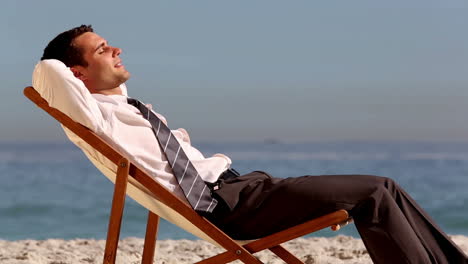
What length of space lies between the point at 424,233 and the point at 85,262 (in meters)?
2.93

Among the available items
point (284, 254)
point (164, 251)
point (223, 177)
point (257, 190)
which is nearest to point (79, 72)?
point (223, 177)

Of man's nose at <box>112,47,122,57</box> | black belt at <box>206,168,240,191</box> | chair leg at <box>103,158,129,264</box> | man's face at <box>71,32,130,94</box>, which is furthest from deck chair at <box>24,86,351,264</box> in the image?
man's nose at <box>112,47,122,57</box>

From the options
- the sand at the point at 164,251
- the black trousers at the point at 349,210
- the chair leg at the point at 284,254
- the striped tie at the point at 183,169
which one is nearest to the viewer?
the black trousers at the point at 349,210

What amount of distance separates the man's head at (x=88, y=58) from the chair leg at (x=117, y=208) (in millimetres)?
544

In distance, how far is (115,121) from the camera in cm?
329

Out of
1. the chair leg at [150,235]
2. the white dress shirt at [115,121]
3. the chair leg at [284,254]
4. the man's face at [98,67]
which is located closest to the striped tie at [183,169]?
the white dress shirt at [115,121]

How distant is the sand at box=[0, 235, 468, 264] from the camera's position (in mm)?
5336

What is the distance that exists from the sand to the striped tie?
78.3 inches

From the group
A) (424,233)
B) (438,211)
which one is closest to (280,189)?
(424,233)

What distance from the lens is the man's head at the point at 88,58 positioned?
3.48m

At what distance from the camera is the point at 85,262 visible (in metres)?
5.36

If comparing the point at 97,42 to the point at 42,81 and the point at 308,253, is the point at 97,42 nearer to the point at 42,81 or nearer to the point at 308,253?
the point at 42,81

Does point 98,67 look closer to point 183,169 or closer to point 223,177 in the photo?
point 183,169

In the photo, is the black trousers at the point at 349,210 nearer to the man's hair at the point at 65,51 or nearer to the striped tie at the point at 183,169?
the striped tie at the point at 183,169
